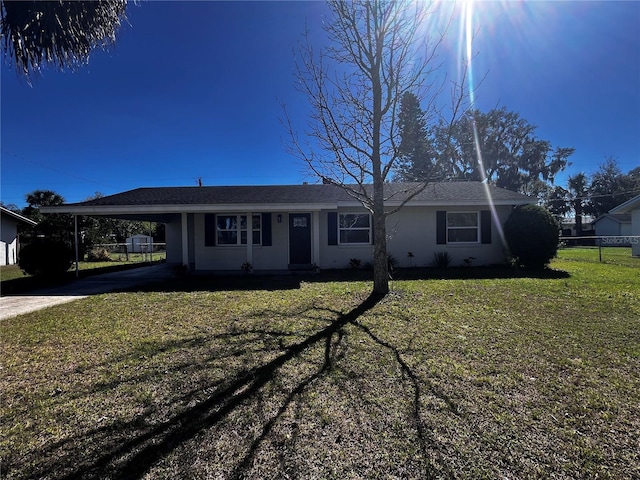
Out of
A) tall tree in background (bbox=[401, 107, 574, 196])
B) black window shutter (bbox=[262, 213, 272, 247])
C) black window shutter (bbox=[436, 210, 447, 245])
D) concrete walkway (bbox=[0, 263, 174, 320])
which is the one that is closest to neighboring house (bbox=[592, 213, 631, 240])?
tall tree in background (bbox=[401, 107, 574, 196])

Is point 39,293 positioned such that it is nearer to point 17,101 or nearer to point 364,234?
point 17,101

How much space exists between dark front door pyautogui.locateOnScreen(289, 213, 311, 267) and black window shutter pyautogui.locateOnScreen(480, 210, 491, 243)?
6681 mm

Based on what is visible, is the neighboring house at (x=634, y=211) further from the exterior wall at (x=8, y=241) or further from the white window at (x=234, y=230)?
the exterior wall at (x=8, y=241)

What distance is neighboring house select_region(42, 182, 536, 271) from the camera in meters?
11.9

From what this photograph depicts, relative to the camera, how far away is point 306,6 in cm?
754

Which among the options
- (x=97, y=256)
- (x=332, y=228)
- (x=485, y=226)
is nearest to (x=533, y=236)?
(x=485, y=226)

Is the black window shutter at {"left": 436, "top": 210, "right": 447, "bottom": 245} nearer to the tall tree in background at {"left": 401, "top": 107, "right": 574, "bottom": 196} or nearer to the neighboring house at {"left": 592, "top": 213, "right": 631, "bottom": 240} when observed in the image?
the tall tree in background at {"left": 401, "top": 107, "right": 574, "bottom": 196}

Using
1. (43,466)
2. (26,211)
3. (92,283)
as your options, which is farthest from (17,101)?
(26,211)

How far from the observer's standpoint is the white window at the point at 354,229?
484 inches

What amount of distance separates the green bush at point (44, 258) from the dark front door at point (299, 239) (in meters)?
7.66

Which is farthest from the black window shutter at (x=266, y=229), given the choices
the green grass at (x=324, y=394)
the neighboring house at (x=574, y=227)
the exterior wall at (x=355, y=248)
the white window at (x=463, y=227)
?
the neighboring house at (x=574, y=227)

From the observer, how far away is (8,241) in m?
18.9

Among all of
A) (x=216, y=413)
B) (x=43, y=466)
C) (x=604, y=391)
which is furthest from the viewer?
(x=604, y=391)

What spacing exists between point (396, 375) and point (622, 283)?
8.72m
